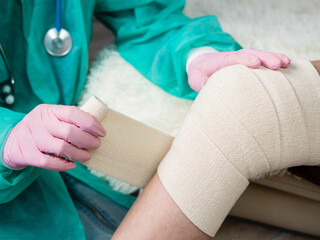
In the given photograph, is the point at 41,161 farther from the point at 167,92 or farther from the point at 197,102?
the point at 167,92

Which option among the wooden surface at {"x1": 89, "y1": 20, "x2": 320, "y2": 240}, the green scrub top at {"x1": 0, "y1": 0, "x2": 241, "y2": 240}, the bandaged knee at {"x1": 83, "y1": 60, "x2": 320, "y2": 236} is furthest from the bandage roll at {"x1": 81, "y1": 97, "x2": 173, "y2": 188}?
the wooden surface at {"x1": 89, "y1": 20, "x2": 320, "y2": 240}

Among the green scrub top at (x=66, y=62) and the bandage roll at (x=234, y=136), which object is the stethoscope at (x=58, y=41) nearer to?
the green scrub top at (x=66, y=62)

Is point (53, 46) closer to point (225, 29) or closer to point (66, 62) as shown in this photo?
point (66, 62)

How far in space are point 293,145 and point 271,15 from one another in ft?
1.67

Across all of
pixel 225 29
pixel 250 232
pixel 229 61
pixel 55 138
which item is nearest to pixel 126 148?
pixel 55 138

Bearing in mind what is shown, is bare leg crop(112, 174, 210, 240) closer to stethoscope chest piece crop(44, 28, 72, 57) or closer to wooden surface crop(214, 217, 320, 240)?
wooden surface crop(214, 217, 320, 240)

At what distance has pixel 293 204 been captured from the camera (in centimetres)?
66

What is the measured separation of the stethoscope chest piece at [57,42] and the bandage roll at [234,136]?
1.06ft

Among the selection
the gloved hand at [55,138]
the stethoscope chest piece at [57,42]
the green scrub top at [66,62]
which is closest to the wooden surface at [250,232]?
the green scrub top at [66,62]

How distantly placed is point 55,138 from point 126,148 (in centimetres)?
10

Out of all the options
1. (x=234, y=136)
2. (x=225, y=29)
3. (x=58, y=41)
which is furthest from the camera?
(x=225, y=29)

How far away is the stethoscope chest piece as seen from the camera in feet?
2.23

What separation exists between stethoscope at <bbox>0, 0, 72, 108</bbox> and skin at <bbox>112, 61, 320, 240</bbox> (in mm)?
323

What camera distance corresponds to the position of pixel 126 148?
526mm
